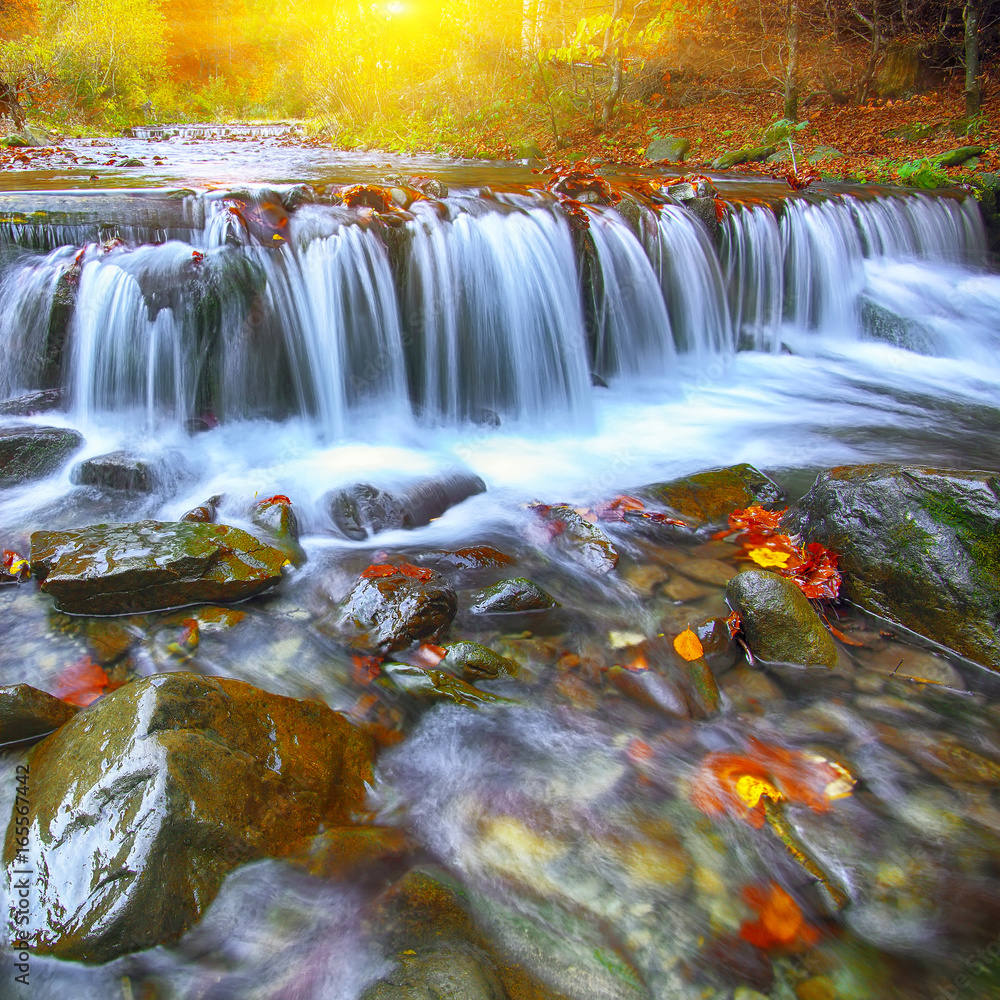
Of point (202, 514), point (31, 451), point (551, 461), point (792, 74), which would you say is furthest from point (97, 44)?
point (202, 514)

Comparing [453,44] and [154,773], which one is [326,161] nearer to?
[453,44]

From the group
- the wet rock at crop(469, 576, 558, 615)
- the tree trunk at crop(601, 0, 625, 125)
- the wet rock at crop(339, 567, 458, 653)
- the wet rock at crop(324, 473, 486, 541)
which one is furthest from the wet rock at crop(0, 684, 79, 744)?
the tree trunk at crop(601, 0, 625, 125)

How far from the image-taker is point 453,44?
18750 mm

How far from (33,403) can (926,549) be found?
6183 mm

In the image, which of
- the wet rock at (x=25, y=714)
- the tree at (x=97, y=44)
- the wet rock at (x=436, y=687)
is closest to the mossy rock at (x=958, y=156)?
the wet rock at (x=436, y=687)

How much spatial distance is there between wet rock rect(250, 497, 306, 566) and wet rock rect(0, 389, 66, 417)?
7.42 feet

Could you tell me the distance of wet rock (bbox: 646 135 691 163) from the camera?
13.1 meters

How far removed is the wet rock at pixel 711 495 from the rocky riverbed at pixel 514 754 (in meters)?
0.13

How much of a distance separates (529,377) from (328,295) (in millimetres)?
2045

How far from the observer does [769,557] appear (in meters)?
3.89

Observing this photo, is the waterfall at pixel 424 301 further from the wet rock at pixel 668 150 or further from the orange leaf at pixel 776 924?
the wet rock at pixel 668 150

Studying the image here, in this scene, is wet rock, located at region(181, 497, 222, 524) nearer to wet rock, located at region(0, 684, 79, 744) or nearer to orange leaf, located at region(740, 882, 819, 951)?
wet rock, located at region(0, 684, 79, 744)

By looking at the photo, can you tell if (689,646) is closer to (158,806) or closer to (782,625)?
(782,625)

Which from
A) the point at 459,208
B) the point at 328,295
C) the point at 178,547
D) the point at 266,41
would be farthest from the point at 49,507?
the point at 266,41
